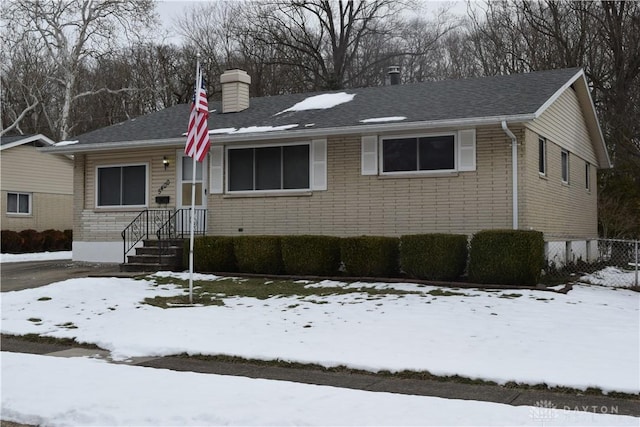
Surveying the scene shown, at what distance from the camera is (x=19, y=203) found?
26.3 m

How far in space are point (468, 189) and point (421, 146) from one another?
143 cm

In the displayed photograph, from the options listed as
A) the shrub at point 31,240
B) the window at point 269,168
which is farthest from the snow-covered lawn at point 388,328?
the shrub at point 31,240

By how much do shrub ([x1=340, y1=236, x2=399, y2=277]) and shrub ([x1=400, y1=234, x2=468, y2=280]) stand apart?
454 mm

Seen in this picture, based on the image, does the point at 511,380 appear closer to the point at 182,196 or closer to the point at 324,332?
the point at 324,332

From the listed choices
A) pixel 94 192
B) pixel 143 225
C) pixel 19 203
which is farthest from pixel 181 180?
pixel 19 203

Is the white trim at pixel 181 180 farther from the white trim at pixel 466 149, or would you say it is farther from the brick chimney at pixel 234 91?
the white trim at pixel 466 149

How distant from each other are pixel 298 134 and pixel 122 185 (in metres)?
5.62

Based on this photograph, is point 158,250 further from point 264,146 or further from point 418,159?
point 418,159

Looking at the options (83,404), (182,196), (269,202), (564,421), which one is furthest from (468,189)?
(83,404)

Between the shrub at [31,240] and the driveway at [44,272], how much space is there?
19.3 ft

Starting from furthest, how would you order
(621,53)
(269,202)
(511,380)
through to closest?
(621,53)
(269,202)
(511,380)

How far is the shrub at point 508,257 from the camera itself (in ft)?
38.6

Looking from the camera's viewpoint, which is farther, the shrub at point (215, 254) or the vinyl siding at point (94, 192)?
the vinyl siding at point (94, 192)

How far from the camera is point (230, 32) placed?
3797cm
